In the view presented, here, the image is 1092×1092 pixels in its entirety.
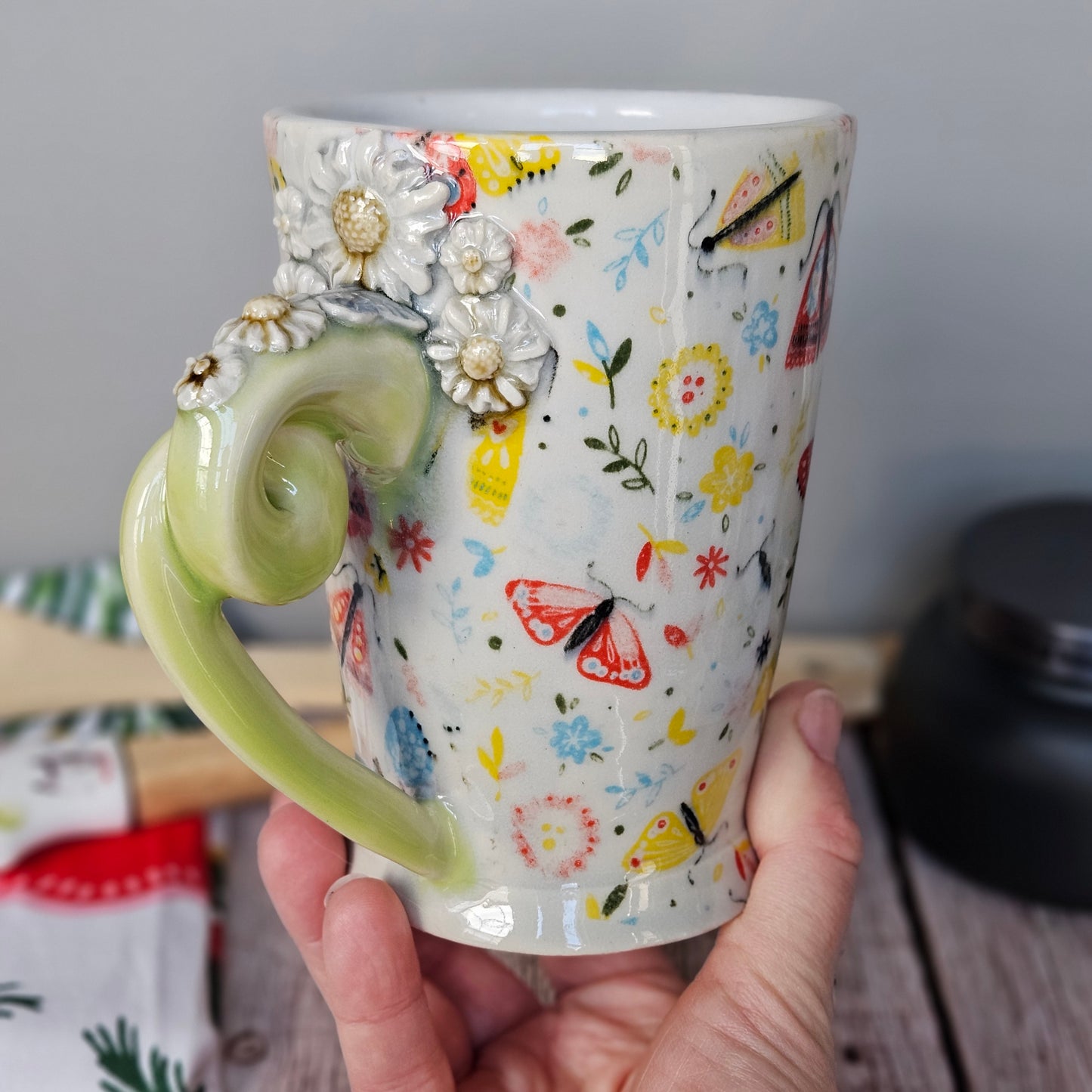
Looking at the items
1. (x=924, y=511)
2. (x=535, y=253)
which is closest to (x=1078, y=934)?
(x=924, y=511)

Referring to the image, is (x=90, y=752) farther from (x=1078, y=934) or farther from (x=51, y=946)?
(x=1078, y=934)

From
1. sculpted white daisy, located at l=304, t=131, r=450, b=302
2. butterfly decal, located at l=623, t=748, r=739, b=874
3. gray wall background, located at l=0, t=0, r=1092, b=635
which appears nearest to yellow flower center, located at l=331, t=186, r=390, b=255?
sculpted white daisy, located at l=304, t=131, r=450, b=302

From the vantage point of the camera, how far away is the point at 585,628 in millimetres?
349

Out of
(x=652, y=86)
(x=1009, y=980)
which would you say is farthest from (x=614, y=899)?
(x=652, y=86)

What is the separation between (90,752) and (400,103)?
17.8 inches

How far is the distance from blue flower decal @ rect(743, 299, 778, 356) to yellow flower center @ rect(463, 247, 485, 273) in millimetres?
80

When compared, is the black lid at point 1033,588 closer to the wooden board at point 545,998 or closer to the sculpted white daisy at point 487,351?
the wooden board at point 545,998

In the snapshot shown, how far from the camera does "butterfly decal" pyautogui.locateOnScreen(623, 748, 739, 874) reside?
1.30ft

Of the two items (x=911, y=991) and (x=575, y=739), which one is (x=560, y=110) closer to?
(x=575, y=739)

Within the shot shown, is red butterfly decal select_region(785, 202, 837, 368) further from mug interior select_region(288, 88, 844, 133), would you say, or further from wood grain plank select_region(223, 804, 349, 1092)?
wood grain plank select_region(223, 804, 349, 1092)

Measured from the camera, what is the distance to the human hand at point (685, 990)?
420mm

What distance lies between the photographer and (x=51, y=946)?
1.89 ft

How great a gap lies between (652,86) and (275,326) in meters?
0.43

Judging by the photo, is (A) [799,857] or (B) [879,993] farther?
(B) [879,993]
